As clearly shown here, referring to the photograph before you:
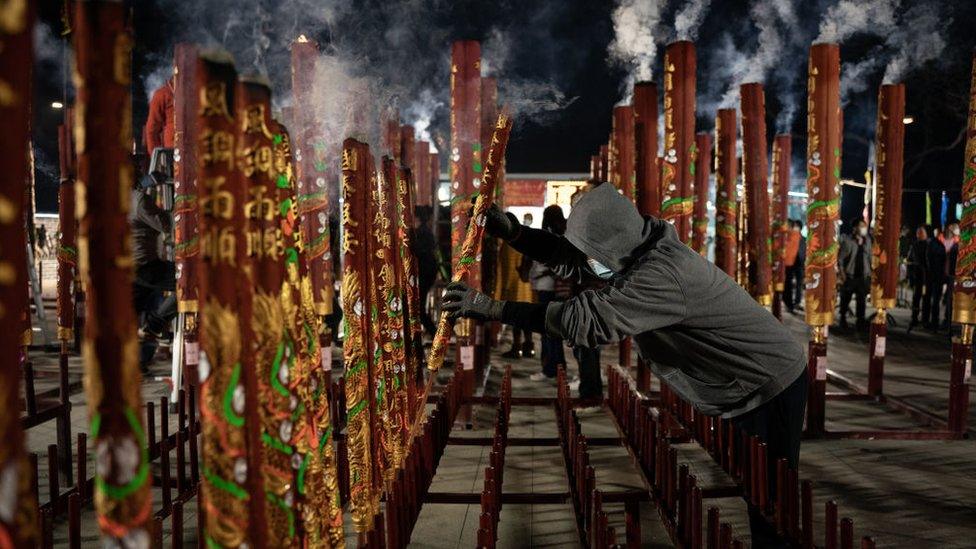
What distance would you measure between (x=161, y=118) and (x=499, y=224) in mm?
3584

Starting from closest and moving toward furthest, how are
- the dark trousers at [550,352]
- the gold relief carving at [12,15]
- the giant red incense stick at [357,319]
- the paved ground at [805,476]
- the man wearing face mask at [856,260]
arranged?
1. the gold relief carving at [12,15]
2. the giant red incense stick at [357,319]
3. the paved ground at [805,476]
4. the dark trousers at [550,352]
5. the man wearing face mask at [856,260]

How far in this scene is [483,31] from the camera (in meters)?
14.3

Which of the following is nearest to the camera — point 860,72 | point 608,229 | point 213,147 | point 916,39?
point 213,147

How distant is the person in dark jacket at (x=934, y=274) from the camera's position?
372 inches

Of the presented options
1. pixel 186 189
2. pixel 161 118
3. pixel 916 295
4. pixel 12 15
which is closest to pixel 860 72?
pixel 916 295

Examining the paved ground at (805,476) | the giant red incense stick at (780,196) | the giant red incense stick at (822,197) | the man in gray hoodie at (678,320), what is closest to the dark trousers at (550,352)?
the paved ground at (805,476)

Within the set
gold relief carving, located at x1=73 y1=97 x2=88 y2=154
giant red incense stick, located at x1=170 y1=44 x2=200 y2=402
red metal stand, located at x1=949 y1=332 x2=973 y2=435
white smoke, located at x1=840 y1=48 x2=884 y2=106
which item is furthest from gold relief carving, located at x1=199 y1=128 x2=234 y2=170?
white smoke, located at x1=840 y1=48 x2=884 y2=106

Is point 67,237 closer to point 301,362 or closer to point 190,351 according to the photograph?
point 190,351

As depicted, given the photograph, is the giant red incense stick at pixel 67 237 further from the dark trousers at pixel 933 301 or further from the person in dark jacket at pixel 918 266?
the dark trousers at pixel 933 301

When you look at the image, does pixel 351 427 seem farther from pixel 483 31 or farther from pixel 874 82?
pixel 874 82

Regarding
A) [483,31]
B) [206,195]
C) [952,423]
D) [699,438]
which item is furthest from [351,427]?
[483,31]

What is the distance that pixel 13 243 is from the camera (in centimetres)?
86

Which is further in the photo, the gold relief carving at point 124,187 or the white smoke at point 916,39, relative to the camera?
the white smoke at point 916,39

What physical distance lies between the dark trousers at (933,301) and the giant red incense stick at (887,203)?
5.21 meters
